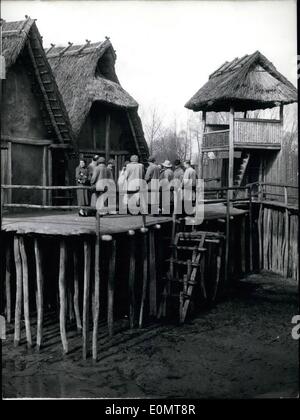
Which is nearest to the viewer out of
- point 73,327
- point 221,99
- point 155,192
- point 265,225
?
point 73,327

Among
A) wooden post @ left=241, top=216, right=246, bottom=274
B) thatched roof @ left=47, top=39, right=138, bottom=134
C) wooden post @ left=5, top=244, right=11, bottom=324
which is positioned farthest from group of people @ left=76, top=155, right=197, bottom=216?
wooden post @ left=241, top=216, right=246, bottom=274

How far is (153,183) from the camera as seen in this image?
45.6 ft

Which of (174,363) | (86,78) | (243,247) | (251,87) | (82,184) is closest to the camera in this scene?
(174,363)

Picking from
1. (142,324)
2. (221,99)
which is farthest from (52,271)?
(221,99)

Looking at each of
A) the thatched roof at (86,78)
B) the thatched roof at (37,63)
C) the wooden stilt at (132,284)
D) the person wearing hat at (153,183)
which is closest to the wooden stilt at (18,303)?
the wooden stilt at (132,284)

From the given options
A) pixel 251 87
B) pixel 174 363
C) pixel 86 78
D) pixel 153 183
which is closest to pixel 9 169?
pixel 153 183

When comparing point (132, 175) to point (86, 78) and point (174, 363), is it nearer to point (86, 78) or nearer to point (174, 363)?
point (174, 363)

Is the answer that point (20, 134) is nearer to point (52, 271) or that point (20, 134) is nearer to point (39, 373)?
point (52, 271)

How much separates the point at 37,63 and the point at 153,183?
200 inches

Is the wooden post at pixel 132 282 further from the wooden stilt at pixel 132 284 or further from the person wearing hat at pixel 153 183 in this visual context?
the person wearing hat at pixel 153 183

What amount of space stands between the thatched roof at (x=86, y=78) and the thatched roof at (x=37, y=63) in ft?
7.50

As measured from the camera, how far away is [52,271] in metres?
14.1

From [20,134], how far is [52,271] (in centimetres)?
430

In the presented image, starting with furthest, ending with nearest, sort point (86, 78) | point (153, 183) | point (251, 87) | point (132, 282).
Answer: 1. point (251, 87)
2. point (86, 78)
3. point (153, 183)
4. point (132, 282)
